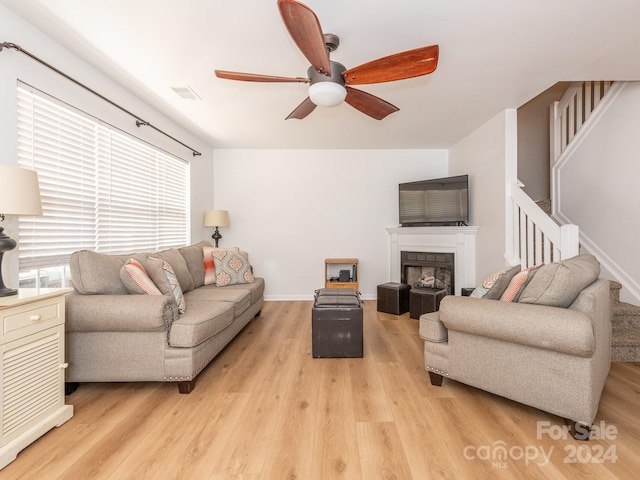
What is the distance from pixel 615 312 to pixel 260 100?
3887 millimetres

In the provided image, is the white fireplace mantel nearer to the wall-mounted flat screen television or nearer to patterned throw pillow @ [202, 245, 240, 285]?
the wall-mounted flat screen television

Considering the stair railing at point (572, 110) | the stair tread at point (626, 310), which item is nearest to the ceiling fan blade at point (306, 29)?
the stair tread at point (626, 310)

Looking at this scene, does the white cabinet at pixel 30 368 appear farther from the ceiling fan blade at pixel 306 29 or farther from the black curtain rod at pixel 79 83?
the ceiling fan blade at pixel 306 29

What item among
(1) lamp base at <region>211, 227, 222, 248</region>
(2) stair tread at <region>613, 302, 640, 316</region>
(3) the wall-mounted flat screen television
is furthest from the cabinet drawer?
(2) stair tread at <region>613, 302, 640, 316</region>

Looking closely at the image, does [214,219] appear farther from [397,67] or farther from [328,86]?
[397,67]

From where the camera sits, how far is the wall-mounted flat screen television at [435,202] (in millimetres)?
4324

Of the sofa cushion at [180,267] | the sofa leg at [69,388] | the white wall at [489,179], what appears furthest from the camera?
the white wall at [489,179]

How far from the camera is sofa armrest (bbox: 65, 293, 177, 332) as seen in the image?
2025 millimetres

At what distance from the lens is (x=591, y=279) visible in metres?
1.84

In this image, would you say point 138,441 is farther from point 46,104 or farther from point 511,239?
point 511,239

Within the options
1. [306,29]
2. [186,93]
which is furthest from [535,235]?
[186,93]

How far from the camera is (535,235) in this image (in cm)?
319

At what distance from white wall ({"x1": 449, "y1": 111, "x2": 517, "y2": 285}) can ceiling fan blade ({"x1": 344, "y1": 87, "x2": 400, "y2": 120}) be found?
178cm

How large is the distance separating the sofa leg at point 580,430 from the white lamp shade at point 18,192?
3.08 m
